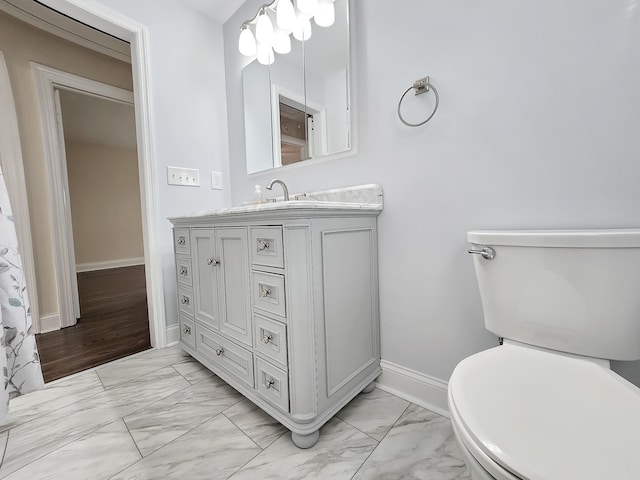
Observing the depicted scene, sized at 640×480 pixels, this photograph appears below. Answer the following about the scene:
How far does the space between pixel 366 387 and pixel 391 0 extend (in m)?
1.68

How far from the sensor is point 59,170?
203 centimetres

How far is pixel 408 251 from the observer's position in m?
1.14

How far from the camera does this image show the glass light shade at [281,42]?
1.54 m

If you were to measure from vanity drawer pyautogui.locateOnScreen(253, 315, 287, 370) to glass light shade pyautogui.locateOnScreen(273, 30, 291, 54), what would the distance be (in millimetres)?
1513

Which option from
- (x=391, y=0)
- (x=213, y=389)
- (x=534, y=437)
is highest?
(x=391, y=0)

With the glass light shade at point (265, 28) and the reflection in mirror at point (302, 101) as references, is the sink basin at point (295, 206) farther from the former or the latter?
the glass light shade at point (265, 28)

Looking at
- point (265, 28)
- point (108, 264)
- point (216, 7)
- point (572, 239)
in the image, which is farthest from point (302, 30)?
point (108, 264)

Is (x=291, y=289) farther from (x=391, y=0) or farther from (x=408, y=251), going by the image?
(x=391, y=0)

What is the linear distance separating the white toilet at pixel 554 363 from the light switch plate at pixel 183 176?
173cm

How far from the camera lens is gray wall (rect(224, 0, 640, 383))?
74cm

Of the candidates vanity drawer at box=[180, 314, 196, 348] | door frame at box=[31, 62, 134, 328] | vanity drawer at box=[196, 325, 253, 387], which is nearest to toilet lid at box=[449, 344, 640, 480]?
vanity drawer at box=[196, 325, 253, 387]

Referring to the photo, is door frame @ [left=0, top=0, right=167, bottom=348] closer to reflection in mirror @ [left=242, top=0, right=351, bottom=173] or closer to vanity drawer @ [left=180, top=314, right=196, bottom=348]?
vanity drawer @ [left=180, top=314, right=196, bottom=348]

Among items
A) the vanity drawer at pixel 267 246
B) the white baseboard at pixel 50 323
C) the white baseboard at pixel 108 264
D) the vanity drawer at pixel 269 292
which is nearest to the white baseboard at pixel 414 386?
the vanity drawer at pixel 269 292

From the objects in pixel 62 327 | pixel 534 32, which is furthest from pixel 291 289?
pixel 62 327
